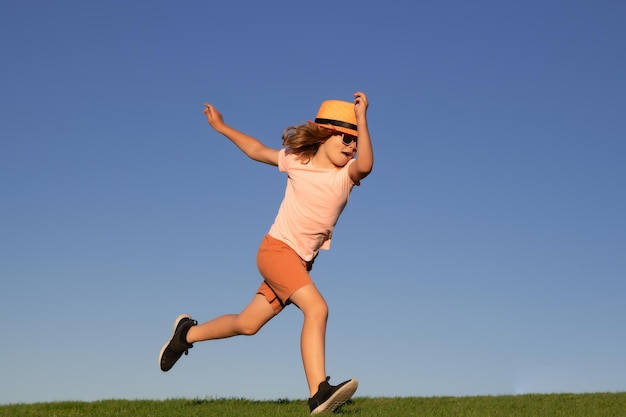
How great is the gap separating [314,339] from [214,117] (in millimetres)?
2660

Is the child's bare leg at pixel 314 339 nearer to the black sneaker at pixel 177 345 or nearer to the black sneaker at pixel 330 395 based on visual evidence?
the black sneaker at pixel 330 395

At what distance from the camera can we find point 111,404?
8188mm

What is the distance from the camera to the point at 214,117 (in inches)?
306

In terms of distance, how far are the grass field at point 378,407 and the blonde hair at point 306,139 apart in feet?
7.19

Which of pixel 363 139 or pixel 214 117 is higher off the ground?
pixel 214 117

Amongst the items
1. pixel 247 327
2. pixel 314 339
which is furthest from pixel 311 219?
pixel 247 327

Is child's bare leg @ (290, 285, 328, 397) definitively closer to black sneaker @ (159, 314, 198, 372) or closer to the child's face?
the child's face

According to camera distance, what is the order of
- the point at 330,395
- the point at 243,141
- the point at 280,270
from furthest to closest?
the point at 243,141 < the point at 280,270 < the point at 330,395

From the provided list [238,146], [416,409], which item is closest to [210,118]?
[238,146]

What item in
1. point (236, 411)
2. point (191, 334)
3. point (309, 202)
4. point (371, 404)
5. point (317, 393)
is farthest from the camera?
point (371, 404)

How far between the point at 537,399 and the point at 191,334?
3879mm

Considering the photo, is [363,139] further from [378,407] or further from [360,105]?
[378,407]

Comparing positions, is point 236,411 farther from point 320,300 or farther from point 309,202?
point 309,202

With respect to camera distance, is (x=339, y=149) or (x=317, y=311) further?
(x=339, y=149)
